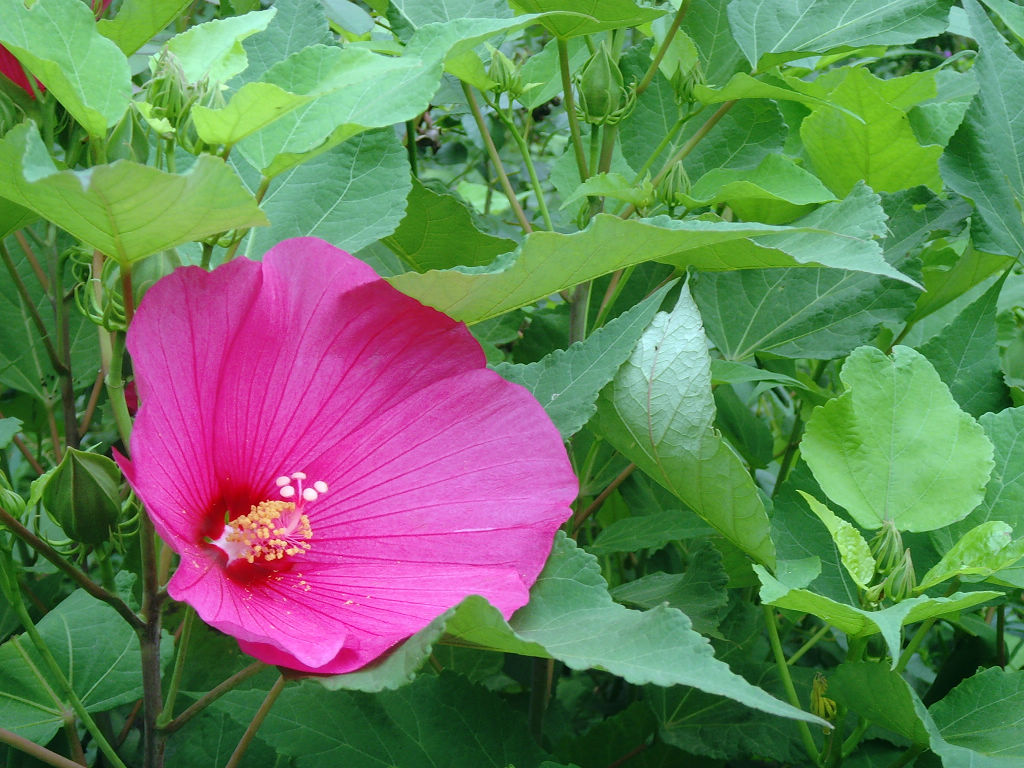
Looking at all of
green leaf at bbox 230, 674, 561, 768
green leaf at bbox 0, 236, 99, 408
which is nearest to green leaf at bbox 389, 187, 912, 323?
green leaf at bbox 230, 674, 561, 768

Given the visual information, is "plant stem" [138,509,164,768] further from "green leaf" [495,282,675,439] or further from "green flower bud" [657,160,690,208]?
"green flower bud" [657,160,690,208]

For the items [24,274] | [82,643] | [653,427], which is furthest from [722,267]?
[24,274]

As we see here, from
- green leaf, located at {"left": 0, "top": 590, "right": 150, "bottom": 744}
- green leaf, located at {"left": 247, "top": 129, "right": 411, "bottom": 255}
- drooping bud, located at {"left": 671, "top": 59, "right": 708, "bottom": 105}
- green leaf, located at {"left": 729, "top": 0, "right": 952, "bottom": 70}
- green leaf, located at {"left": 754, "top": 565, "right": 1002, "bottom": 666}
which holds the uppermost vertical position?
green leaf, located at {"left": 729, "top": 0, "right": 952, "bottom": 70}

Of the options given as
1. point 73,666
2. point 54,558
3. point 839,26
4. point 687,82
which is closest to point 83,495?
point 54,558

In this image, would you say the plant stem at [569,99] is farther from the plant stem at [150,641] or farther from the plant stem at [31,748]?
the plant stem at [31,748]

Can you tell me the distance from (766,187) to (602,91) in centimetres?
13

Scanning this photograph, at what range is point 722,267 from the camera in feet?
2.03

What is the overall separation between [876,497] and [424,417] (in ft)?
0.84

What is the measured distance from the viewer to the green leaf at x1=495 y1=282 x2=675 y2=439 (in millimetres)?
553

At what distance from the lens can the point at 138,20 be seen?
602mm

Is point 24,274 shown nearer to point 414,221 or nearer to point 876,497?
point 414,221

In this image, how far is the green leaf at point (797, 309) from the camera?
0.76 meters

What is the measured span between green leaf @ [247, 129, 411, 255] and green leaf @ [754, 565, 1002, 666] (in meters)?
0.31

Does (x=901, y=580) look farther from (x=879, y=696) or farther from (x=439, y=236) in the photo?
(x=439, y=236)
